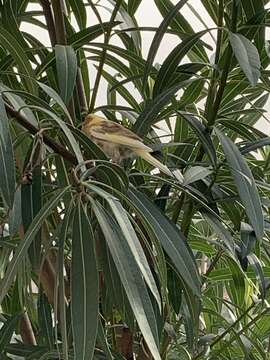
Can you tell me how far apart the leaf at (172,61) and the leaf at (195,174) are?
0.10 metres

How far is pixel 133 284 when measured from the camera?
1.56 ft

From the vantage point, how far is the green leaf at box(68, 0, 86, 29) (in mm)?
833

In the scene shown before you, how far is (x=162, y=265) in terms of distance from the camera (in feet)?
1.96

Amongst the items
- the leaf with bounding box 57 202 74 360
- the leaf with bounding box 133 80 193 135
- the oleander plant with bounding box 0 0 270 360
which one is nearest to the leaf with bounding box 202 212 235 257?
the oleander plant with bounding box 0 0 270 360

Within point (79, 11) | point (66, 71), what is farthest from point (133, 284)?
point (79, 11)

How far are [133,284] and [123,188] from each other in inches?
5.7

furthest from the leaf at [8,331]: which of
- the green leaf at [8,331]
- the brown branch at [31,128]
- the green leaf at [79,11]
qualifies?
the green leaf at [79,11]

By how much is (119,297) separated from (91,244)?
0.47 ft

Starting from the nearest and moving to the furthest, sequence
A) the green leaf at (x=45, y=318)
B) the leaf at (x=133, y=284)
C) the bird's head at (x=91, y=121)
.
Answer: the leaf at (x=133, y=284), the bird's head at (x=91, y=121), the green leaf at (x=45, y=318)

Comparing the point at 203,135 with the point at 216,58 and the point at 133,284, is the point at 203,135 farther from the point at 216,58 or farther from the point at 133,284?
the point at 133,284

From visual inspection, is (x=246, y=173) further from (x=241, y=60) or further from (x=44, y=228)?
(x=44, y=228)

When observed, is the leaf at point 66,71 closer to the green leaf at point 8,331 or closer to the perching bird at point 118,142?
the perching bird at point 118,142

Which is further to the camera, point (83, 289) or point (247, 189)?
point (247, 189)

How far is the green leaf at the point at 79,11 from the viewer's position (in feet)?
2.73
